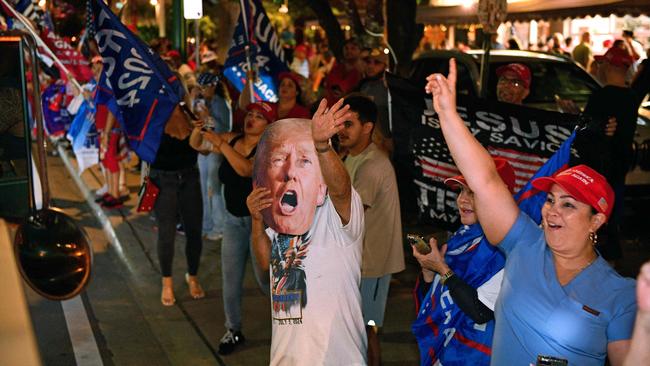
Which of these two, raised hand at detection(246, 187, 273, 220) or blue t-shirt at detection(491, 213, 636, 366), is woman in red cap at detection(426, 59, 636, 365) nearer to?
blue t-shirt at detection(491, 213, 636, 366)

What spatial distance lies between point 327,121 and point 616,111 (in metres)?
5.08

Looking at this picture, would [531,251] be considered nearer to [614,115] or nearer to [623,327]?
[623,327]

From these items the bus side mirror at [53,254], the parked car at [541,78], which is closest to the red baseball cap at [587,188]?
the bus side mirror at [53,254]

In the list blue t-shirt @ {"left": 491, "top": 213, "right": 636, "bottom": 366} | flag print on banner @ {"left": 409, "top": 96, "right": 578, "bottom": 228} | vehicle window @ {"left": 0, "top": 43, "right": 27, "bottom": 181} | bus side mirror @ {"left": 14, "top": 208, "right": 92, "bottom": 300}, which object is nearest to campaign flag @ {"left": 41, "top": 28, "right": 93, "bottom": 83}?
flag print on banner @ {"left": 409, "top": 96, "right": 578, "bottom": 228}

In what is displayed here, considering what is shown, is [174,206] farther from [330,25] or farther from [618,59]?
[330,25]

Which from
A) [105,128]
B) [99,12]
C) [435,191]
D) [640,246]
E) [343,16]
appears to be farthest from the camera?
[343,16]

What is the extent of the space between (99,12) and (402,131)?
278cm

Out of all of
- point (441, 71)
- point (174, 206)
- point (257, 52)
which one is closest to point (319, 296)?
point (174, 206)

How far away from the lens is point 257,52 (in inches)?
418

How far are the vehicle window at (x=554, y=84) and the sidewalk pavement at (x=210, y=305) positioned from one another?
5.25 feet

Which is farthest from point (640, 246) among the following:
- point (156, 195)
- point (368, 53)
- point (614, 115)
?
point (156, 195)

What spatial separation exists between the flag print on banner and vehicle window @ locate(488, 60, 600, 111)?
4.93 metres

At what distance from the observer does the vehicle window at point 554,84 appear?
1236cm

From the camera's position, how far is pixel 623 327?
3424 millimetres
